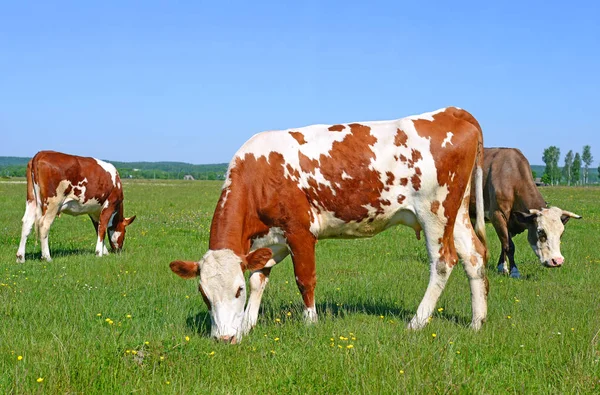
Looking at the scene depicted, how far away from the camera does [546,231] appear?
12172 millimetres

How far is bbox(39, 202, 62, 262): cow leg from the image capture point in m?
14.0

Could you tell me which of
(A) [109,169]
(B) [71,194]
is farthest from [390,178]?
(A) [109,169]

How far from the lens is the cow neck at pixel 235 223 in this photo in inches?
277

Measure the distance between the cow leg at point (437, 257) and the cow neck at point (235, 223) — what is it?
6.98ft

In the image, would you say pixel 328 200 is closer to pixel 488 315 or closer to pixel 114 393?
pixel 488 315

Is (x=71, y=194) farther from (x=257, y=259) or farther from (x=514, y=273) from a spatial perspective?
(x=514, y=273)

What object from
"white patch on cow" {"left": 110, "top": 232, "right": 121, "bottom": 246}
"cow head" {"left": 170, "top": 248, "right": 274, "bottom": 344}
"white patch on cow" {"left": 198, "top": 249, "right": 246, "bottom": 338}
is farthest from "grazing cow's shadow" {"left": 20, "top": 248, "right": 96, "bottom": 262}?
"white patch on cow" {"left": 198, "top": 249, "right": 246, "bottom": 338}

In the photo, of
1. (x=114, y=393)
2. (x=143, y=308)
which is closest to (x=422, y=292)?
(x=143, y=308)

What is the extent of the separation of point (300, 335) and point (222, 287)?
102 centimetres

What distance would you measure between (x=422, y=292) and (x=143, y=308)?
4384mm

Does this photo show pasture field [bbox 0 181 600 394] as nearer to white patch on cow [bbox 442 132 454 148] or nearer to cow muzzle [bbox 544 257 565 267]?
cow muzzle [bbox 544 257 565 267]

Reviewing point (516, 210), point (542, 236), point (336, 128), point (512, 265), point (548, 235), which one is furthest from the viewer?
point (516, 210)

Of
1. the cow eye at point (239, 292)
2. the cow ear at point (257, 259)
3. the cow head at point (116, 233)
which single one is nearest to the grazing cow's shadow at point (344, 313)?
the cow eye at point (239, 292)

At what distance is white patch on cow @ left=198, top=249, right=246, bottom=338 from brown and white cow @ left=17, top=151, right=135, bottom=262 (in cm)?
841
